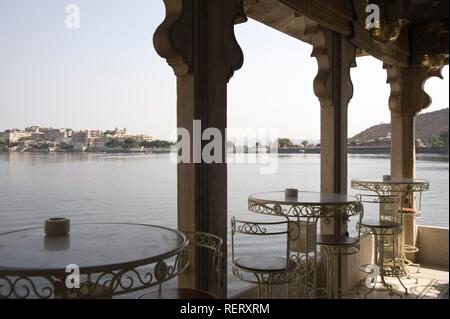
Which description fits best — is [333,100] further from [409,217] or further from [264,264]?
[409,217]

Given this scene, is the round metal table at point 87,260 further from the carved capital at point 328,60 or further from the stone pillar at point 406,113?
the stone pillar at point 406,113

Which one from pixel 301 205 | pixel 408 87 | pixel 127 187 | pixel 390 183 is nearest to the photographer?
pixel 301 205

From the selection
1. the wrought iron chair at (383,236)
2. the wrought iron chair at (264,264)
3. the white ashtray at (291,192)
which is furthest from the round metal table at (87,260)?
the wrought iron chair at (383,236)

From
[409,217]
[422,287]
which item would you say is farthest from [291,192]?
[409,217]

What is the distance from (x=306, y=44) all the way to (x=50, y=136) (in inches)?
125

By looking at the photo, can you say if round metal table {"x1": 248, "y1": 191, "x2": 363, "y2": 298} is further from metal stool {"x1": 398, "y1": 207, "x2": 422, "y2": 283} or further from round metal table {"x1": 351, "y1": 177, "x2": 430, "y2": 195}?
metal stool {"x1": 398, "y1": 207, "x2": 422, "y2": 283}

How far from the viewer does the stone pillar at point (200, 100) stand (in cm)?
231

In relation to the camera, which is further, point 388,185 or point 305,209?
point 388,185

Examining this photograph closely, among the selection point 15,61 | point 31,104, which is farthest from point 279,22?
point 31,104

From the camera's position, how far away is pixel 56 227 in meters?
1.73

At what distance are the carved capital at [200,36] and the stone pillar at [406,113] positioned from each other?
3.65m

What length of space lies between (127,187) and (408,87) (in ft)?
44.3

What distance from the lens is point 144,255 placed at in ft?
4.70

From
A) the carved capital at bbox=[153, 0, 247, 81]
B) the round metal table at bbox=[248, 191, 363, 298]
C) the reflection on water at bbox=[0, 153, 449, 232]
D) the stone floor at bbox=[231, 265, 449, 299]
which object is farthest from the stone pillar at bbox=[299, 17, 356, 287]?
the carved capital at bbox=[153, 0, 247, 81]
